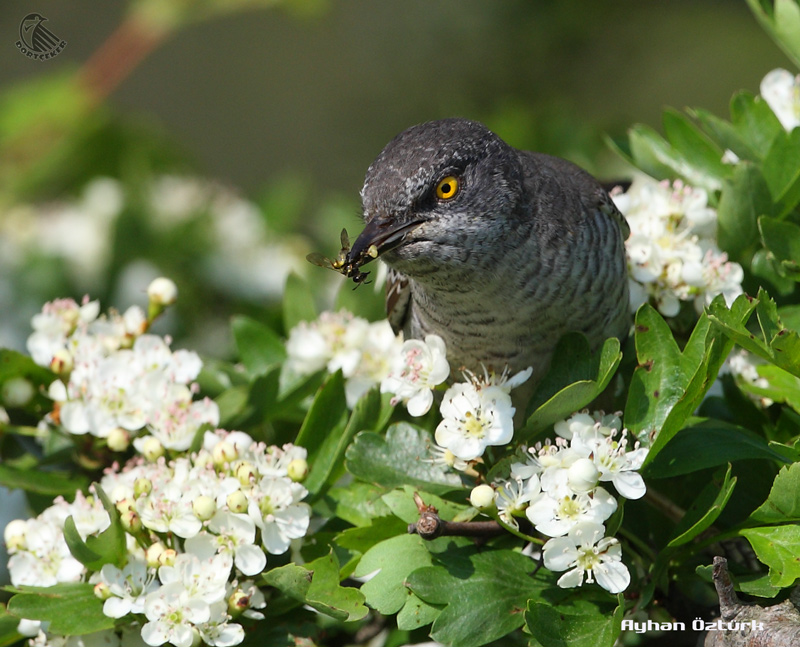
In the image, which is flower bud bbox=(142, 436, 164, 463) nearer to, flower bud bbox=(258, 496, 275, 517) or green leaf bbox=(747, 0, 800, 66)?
flower bud bbox=(258, 496, 275, 517)

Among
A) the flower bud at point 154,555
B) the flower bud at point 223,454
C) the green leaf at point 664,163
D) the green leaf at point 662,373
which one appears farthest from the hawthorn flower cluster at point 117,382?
the green leaf at point 664,163

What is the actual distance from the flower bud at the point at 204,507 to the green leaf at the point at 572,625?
45 centimetres

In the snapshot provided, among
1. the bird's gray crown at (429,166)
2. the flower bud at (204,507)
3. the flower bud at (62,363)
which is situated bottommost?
the flower bud at (204,507)

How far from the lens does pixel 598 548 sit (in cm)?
113

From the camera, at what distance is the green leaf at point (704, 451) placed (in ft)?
3.92

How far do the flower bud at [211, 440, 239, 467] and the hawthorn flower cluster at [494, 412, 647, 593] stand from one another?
0.42 m

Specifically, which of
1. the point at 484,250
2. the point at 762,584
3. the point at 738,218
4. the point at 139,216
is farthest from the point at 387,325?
the point at 139,216

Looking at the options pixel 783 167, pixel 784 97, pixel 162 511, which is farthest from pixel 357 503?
pixel 784 97

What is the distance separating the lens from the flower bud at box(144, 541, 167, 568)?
1.21m

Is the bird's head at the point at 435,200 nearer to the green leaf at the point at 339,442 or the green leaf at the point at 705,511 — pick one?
the green leaf at the point at 339,442

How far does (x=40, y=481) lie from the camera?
1.47 meters

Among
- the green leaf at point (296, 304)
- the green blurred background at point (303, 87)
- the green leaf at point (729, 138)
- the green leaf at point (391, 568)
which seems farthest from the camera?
the green blurred background at point (303, 87)

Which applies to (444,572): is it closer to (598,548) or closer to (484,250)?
(598,548)

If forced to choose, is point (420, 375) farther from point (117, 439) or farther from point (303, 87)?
point (303, 87)
